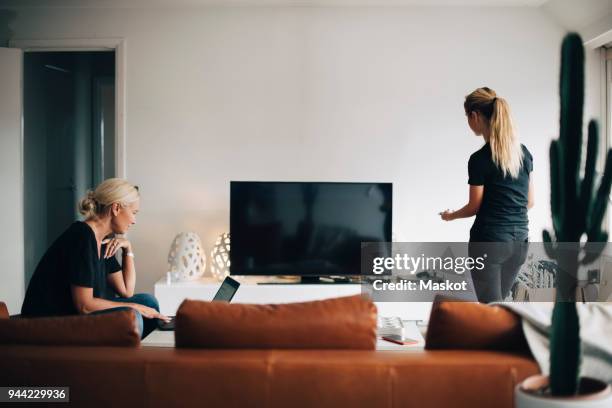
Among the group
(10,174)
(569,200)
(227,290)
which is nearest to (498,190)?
(227,290)

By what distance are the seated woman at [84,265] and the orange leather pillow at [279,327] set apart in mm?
1229

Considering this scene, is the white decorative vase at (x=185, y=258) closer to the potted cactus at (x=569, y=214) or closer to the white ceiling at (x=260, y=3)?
the white ceiling at (x=260, y=3)

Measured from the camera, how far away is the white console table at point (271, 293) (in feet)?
14.3

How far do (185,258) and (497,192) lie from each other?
2.19m

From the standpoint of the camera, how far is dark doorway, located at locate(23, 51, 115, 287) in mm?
5305

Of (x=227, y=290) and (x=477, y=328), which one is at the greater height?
(x=477, y=328)

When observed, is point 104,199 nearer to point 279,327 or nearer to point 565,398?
point 279,327

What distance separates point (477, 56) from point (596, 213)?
11.1ft

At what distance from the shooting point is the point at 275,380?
1583mm

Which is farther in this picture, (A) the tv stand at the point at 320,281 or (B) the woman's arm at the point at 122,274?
(A) the tv stand at the point at 320,281

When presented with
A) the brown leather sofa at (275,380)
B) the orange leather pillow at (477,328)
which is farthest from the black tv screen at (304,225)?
the brown leather sofa at (275,380)

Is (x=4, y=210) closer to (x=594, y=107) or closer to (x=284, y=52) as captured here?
(x=284, y=52)

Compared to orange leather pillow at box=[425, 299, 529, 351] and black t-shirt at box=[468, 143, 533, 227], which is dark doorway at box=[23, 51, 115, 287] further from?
orange leather pillow at box=[425, 299, 529, 351]

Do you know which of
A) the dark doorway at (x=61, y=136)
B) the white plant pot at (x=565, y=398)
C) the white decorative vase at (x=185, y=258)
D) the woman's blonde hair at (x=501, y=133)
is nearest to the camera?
the white plant pot at (x=565, y=398)
